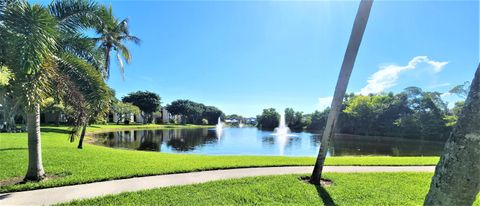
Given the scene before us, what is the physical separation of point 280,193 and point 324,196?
3.58 feet

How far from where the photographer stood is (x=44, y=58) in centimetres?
580

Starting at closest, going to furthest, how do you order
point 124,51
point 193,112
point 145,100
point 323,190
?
1. point 323,190
2. point 124,51
3. point 145,100
4. point 193,112

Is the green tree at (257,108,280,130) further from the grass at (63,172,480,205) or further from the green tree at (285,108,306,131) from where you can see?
the grass at (63,172,480,205)

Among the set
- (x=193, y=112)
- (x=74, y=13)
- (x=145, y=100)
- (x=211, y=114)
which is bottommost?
(x=211, y=114)

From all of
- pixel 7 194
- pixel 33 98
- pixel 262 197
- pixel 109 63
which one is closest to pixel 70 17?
pixel 33 98

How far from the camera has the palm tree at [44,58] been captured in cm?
525

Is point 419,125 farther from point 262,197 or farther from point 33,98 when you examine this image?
point 33,98

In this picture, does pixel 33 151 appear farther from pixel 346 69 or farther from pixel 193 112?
pixel 193 112

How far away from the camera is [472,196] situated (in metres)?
2.25

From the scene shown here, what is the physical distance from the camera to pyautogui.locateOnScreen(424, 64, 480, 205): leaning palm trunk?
7.43ft

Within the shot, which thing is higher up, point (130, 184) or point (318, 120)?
point (318, 120)

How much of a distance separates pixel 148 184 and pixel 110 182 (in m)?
1.12

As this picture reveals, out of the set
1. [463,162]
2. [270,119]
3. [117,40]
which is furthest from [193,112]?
[463,162]

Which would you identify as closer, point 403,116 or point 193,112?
point 403,116
